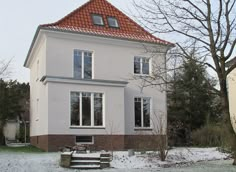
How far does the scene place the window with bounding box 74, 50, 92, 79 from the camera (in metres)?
24.6

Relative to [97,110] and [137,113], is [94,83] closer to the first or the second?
[97,110]

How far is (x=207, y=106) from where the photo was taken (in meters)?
36.4

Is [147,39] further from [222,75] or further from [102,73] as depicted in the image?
[222,75]

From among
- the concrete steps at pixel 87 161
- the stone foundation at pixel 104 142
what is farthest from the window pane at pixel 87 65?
the concrete steps at pixel 87 161

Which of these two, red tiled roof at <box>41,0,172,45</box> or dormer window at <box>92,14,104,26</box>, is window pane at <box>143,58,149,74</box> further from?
dormer window at <box>92,14,104,26</box>

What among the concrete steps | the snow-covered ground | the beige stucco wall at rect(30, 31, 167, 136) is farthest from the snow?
the beige stucco wall at rect(30, 31, 167, 136)

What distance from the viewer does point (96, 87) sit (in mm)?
23750

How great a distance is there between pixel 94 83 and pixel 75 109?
194cm

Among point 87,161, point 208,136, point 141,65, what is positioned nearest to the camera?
point 87,161

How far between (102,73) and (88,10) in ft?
16.3

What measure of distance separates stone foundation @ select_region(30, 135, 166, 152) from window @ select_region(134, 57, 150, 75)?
4514 mm

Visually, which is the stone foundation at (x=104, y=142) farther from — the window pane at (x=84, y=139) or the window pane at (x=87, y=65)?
the window pane at (x=87, y=65)

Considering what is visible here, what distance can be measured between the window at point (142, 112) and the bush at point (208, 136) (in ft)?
14.9

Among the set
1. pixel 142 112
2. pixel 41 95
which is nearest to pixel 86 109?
pixel 41 95
